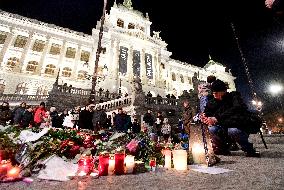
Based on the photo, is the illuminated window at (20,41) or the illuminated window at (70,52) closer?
the illuminated window at (20,41)

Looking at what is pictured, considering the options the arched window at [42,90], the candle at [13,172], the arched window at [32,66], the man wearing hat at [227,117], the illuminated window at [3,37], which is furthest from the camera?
the arched window at [32,66]

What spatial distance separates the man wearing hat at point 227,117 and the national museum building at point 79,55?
82.7 feet

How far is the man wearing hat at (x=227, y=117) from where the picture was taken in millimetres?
4598

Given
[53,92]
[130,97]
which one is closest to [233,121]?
[130,97]

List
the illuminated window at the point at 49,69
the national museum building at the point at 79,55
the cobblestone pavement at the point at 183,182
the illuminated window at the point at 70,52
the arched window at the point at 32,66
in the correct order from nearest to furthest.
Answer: the cobblestone pavement at the point at 183,182
the national museum building at the point at 79,55
the arched window at the point at 32,66
the illuminated window at the point at 49,69
the illuminated window at the point at 70,52

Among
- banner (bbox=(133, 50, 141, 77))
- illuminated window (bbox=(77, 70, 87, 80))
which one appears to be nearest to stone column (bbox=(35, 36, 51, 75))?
illuminated window (bbox=(77, 70, 87, 80))

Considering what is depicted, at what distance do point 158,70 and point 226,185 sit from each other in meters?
34.9

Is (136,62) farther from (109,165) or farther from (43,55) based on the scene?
(109,165)

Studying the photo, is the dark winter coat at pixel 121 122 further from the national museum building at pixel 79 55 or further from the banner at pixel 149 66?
the banner at pixel 149 66

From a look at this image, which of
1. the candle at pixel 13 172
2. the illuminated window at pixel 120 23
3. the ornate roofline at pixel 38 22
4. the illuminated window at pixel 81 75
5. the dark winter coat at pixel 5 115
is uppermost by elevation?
the illuminated window at pixel 120 23

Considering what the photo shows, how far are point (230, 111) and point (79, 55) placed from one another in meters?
35.4

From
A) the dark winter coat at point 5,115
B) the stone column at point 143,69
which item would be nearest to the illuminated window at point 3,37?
the stone column at point 143,69

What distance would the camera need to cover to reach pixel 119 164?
11.9 ft

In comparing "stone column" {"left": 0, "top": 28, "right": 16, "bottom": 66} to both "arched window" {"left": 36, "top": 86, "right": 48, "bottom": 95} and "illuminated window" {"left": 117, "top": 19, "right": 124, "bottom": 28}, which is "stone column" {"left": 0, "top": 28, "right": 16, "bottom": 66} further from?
"illuminated window" {"left": 117, "top": 19, "right": 124, "bottom": 28}
